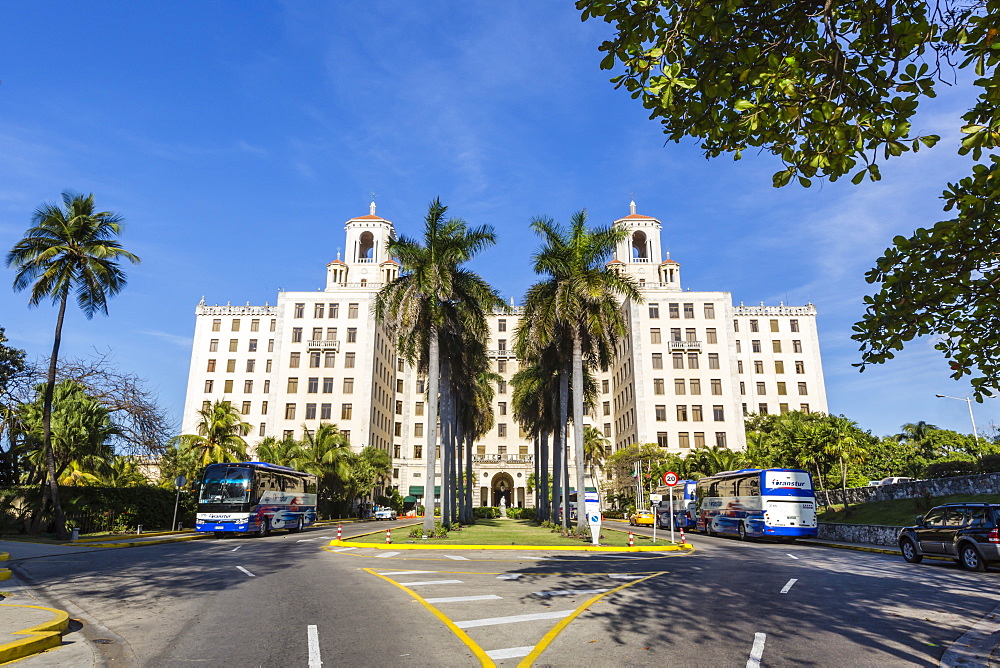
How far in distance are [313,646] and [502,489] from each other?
82424mm

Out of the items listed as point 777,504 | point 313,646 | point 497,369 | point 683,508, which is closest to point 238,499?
point 777,504

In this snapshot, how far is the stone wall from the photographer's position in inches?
1009

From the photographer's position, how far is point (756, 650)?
6879 mm

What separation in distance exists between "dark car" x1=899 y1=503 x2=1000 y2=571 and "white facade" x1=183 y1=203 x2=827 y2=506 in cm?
5654

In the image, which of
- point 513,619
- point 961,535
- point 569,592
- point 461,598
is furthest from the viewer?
point 961,535

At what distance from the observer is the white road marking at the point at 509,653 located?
654cm

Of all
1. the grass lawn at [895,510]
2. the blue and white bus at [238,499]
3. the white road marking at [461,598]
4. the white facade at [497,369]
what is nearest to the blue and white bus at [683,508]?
the grass lawn at [895,510]

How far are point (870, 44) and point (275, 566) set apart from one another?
53.0 feet

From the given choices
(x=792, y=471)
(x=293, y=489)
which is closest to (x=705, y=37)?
(x=792, y=471)

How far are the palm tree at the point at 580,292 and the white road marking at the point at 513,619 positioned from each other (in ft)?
64.9

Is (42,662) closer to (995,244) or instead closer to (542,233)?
(995,244)

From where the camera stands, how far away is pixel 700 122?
6.26 metres

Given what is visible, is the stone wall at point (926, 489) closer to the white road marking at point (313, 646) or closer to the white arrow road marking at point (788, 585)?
the white arrow road marking at point (788, 585)

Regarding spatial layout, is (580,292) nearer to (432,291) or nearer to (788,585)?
Answer: (432,291)
